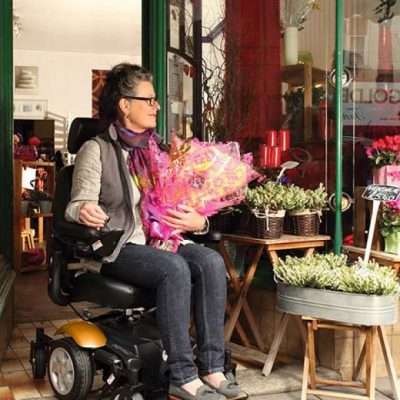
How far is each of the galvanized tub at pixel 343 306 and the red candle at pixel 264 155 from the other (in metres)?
1.00

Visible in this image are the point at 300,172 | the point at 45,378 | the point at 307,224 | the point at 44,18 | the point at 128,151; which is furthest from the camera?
the point at 44,18

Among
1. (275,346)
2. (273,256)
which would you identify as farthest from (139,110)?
(275,346)

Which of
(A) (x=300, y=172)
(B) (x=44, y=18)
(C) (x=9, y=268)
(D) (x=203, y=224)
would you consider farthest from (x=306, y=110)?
(B) (x=44, y=18)

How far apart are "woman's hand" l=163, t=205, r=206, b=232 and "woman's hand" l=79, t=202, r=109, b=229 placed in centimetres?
23

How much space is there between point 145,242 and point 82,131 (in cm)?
49

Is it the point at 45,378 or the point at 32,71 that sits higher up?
the point at 32,71

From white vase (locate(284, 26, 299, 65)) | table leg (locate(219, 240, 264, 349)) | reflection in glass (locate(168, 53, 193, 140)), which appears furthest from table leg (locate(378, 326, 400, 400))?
reflection in glass (locate(168, 53, 193, 140))

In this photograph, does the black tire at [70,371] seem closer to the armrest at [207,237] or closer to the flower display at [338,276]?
the armrest at [207,237]

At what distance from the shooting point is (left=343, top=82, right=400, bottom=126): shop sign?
323 cm

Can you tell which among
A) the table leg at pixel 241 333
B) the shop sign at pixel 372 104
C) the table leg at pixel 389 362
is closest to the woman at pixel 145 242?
the table leg at pixel 389 362

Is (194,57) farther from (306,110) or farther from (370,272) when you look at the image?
(370,272)

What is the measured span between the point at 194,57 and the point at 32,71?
23.1 ft

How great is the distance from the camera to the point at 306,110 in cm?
336

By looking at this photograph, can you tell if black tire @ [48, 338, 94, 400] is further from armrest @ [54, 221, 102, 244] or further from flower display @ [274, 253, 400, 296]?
flower display @ [274, 253, 400, 296]
